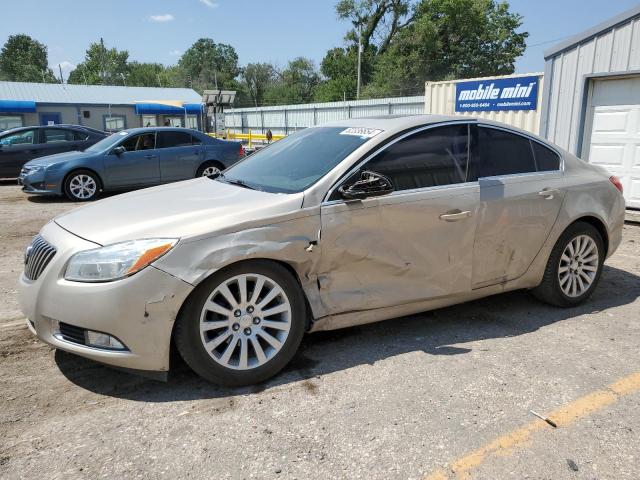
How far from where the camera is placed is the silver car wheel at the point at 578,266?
451cm

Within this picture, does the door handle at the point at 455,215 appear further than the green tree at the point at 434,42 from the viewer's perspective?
No

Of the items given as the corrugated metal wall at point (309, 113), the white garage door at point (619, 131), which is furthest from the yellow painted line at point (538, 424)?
the corrugated metal wall at point (309, 113)

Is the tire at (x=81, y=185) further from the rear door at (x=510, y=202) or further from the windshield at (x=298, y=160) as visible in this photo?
the rear door at (x=510, y=202)

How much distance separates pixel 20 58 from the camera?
355ft

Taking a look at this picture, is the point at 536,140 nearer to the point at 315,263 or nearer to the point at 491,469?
the point at 315,263

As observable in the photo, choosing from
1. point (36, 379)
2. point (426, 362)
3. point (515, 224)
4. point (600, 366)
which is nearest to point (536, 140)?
point (515, 224)

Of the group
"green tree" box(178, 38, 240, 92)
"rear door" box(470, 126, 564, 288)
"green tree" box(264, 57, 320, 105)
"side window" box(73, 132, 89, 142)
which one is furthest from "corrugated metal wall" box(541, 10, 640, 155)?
"green tree" box(178, 38, 240, 92)

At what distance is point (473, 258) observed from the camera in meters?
3.94

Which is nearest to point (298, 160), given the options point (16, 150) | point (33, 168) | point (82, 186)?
point (82, 186)

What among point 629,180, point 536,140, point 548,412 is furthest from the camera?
point 629,180

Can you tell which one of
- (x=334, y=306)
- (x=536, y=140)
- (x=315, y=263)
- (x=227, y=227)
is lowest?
(x=334, y=306)

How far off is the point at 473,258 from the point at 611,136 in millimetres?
6751

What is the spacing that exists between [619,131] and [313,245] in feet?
26.0

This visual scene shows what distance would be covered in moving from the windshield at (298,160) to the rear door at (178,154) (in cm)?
762
